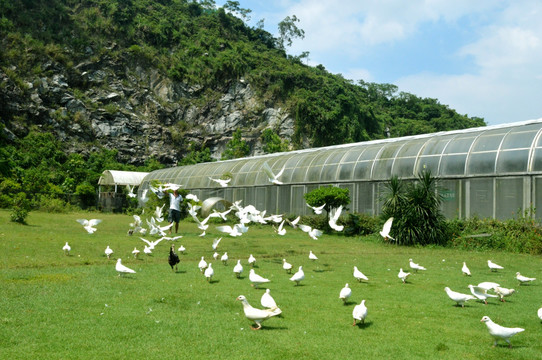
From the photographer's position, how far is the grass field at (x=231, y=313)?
496cm

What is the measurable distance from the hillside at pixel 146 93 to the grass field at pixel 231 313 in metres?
46.6

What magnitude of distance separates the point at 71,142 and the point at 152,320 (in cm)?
5894

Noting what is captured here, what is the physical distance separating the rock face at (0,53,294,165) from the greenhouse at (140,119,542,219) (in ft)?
112

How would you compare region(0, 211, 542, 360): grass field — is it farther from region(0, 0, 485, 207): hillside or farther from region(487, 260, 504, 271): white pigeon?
region(0, 0, 485, 207): hillside

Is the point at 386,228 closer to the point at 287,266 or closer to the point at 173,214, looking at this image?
the point at 287,266

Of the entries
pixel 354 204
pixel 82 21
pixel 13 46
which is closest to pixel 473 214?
pixel 354 204

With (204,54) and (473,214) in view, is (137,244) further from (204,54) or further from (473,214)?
(204,54)

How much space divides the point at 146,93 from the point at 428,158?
54.2 metres

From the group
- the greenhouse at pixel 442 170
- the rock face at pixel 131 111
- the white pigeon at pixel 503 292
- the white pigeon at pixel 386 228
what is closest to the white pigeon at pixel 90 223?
the white pigeon at pixel 386 228

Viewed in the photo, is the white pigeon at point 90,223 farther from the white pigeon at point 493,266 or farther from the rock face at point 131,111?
the rock face at point 131,111

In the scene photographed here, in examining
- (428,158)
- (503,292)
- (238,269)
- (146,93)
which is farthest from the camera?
(146,93)

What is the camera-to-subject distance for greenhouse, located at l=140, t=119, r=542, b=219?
1842cm

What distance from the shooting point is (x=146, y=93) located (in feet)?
223

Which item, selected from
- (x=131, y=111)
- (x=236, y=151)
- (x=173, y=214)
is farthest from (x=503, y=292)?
(x=131, y=111)
